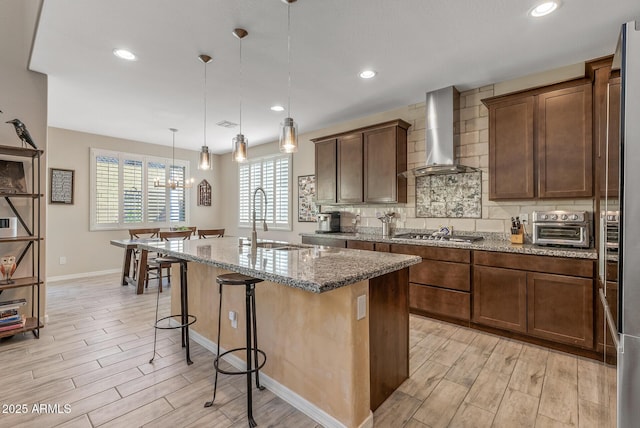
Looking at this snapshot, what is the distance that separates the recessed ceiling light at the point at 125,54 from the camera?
2769mm

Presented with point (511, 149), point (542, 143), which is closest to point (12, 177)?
point (511, 149)

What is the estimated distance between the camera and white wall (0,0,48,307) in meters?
2.82

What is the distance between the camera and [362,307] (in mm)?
1706

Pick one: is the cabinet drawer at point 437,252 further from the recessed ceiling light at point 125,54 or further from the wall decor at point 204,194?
the wall decor at point 204,194

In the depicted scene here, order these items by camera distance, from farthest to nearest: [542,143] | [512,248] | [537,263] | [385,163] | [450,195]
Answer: [385,163] → [450,195] → [542,143] → [512,248] → [537,263]

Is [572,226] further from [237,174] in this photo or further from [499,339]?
[237,174]

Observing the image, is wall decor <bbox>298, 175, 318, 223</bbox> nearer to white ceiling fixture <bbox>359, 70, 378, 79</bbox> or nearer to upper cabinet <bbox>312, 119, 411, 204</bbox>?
upper cabinet <bbox>312, 119, 411, 204</bbox>

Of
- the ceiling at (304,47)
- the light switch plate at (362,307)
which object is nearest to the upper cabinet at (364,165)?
the ceiling at (304,47)

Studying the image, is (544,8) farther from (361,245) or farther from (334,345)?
(361,245)

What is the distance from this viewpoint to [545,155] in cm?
296

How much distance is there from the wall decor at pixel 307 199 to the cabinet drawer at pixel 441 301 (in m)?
2.46

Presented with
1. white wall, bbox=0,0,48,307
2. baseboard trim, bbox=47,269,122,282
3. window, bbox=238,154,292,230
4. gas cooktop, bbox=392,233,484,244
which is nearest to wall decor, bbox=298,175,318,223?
window, bbox=238,154,292,230

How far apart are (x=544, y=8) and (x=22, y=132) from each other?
4.44 metres

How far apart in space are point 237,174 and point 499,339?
6.05m
